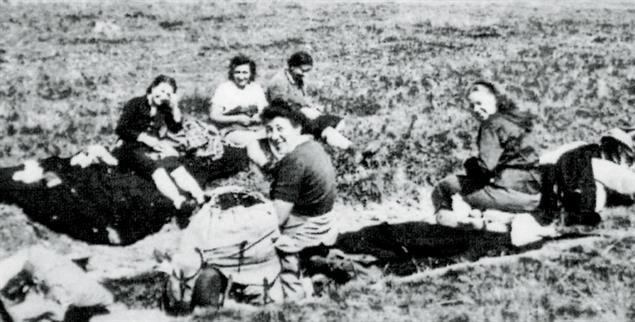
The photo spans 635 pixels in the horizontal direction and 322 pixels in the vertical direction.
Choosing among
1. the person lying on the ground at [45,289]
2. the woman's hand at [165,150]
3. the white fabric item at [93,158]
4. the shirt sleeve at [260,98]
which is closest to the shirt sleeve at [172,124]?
the woman's hand at [165,150]

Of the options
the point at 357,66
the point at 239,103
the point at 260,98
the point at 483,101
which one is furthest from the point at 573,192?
the point at 357,66

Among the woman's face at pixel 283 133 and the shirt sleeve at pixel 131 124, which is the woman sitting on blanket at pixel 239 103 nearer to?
the shirt sleeve at pixel 131 124

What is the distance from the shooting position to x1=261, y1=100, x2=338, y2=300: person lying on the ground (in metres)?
5.37

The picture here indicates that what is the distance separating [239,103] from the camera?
8586 millimetres

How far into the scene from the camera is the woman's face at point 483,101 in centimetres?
630

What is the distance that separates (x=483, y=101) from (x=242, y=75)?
3246 millimetres

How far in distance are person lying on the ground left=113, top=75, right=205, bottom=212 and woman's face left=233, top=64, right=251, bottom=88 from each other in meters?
1.23

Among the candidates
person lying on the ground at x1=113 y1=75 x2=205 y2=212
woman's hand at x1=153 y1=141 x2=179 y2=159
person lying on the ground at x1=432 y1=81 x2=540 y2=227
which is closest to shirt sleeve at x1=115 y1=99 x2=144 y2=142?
person lying on the ground at x1=113 y1=75 x2=205 y2=212

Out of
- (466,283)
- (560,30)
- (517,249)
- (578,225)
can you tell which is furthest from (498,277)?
(560,30)

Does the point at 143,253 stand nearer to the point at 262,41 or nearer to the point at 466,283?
the point at 466,283

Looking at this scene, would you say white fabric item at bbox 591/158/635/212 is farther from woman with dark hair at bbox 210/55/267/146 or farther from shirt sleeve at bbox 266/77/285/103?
woman with dark hair at bbox 210/55/267/146

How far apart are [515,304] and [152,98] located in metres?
4.07

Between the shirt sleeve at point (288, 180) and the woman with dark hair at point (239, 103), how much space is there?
10.2ft

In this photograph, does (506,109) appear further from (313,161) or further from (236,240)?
(236,240)
